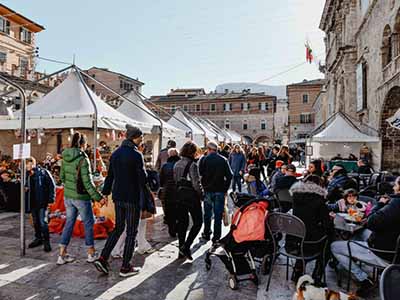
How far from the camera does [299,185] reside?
3717 millimetres

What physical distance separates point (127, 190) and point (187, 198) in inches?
37.7

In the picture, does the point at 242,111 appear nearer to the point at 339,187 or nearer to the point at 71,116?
the point at 71,116

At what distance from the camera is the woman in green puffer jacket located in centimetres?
419

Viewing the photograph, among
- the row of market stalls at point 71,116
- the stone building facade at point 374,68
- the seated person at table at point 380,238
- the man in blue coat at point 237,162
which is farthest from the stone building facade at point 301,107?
the seated person at table at point 380,238

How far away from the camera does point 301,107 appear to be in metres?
48.1

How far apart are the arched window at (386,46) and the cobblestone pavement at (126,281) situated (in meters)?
10.8

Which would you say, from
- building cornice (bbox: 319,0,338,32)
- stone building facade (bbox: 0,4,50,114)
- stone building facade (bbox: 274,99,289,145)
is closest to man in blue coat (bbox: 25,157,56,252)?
building cornice (bbox: 319,0,338,32)

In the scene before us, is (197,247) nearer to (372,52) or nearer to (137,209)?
(137,209)

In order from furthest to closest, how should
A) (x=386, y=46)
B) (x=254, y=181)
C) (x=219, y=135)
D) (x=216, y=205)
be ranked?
(x=219, y=135) → (x=386, y=46) → (x=254, y=181) → (x=216, y=205)

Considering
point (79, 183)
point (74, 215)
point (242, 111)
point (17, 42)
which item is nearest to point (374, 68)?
point (79, 183)

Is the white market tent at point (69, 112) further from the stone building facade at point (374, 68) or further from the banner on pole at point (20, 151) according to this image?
the stone building facade at point (374, 68)

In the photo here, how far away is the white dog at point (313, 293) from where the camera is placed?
8.90 ft

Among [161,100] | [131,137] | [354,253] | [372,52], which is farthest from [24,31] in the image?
[354,253]

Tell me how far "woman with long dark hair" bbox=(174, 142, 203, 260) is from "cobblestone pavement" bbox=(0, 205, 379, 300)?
33 cm
